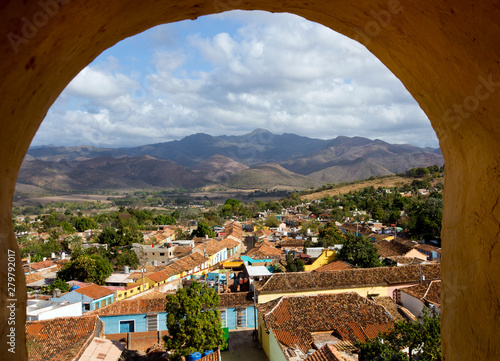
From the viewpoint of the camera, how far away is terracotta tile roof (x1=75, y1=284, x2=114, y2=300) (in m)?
20.8

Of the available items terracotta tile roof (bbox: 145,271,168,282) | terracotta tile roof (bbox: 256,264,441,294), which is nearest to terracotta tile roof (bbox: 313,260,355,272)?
terracotta tile roof (bbox: 256,264,441,294)

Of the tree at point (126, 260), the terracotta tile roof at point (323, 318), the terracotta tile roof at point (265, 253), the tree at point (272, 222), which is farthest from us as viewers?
the tree at point (272, 222)

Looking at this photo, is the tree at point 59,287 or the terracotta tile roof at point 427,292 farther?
the tree at point 59,287

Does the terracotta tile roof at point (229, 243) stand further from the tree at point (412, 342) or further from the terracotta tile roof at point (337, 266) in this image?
the tree at point (412, 342)

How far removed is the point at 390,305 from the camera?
64.2 feet

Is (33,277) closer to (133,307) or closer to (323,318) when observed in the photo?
(133,307)

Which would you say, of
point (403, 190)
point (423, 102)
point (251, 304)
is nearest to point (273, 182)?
point (403, 190)

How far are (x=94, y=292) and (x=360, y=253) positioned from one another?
59.4 feet

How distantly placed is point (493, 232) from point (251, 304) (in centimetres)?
1998

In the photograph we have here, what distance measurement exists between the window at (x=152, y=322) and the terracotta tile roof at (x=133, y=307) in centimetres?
33

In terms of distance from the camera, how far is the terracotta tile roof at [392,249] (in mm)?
30062

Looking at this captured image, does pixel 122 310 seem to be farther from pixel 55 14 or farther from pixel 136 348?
pixel 55 14

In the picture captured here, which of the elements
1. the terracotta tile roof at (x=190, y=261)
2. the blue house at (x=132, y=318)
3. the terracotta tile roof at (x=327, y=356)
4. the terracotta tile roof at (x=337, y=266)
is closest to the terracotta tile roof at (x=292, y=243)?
the terracotta tile roof at (x=190, y=261)

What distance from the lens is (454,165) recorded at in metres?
2.17
